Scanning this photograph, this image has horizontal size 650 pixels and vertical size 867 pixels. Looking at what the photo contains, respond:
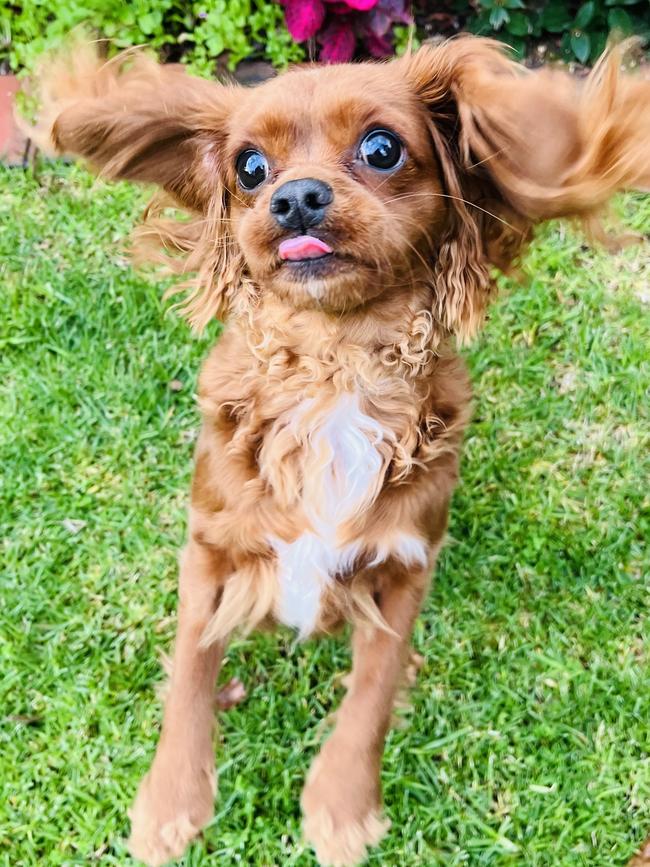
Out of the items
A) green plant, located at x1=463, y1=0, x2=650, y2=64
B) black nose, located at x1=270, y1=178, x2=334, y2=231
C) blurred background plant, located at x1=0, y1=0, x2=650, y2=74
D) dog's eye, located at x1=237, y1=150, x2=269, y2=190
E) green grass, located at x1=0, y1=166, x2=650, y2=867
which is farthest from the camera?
green plant, located at x1=463, y1=0, x2=650, y2=64

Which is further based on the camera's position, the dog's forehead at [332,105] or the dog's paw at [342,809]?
the dog's paw at [342,809]

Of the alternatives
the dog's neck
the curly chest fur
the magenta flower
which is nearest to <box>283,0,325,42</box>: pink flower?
the magenta flower

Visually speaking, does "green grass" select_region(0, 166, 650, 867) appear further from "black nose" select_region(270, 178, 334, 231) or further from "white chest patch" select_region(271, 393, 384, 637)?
"black nose" select_region(270, 178, 334, 231)

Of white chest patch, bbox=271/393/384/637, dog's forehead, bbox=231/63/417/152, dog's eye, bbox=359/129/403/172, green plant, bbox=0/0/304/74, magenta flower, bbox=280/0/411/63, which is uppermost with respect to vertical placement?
dog's forehead, bbox=231/63/417/152

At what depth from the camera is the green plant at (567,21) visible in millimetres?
4359

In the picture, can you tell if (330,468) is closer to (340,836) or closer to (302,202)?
(302,202)

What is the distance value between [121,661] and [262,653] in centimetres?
57

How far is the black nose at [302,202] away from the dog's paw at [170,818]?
1.72 metres

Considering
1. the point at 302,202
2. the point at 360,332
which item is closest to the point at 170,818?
the point at 360,332

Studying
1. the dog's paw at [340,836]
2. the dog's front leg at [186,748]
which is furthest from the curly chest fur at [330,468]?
the dog's paw at [340,836]

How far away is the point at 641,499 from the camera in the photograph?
3779 mm

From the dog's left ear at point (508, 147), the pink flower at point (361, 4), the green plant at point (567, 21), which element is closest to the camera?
the dog's left ear at point (508, 147)

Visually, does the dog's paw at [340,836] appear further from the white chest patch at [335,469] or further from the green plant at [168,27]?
the green plant at [168,27]

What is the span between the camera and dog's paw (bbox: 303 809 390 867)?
2619 millimetres
